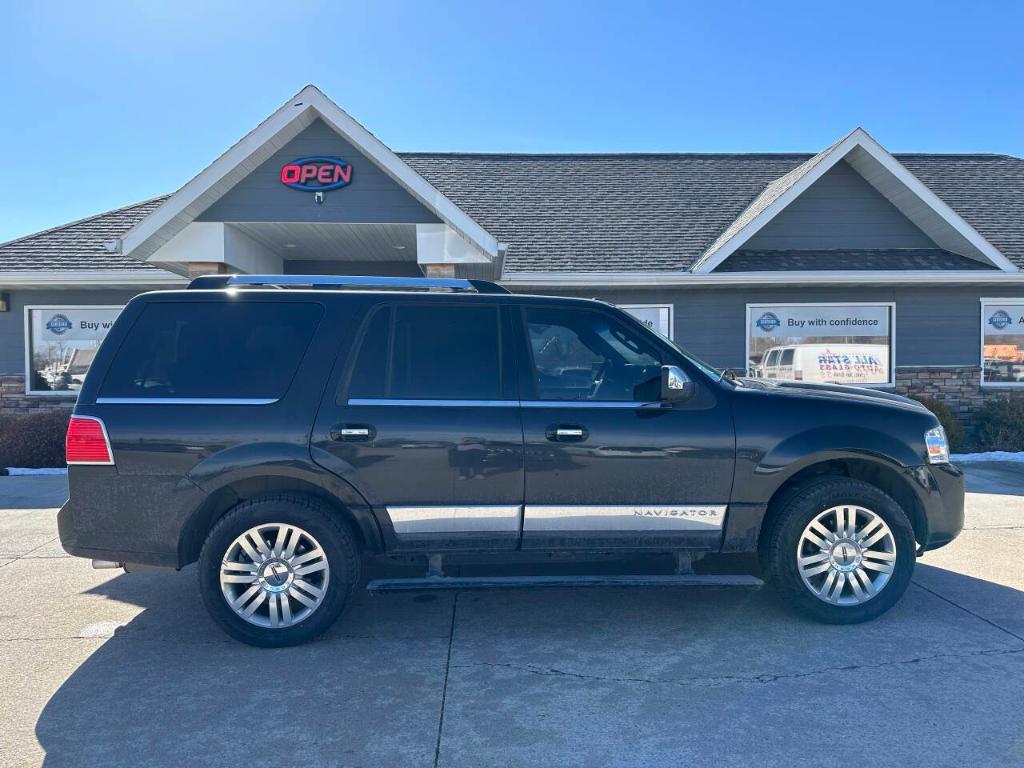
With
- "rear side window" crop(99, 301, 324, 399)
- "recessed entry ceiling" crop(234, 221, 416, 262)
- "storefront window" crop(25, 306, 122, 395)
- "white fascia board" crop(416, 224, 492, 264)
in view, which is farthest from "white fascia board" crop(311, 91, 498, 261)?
"rear side window" crop(99, 301, 324, 399)

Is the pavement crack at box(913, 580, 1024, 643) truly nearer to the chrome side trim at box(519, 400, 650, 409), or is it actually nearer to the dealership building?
the chrome side trim at box(519, 400, 650, 409)

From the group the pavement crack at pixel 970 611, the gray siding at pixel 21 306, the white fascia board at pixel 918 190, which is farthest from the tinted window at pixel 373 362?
the white fascia board at pixel 918 190

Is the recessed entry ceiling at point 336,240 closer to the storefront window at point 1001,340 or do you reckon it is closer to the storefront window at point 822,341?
the storefront window at point 822,341

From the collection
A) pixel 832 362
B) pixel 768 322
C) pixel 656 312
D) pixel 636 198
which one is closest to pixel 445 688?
pixel 656 312

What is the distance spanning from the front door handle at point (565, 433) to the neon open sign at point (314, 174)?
262 inches

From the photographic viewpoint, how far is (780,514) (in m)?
4.57

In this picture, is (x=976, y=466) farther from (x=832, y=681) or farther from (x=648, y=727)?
(x=648, y=727)

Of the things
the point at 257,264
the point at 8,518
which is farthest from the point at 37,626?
the point at 257,264

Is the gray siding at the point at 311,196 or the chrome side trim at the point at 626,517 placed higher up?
the gray siding at the point at 311,196

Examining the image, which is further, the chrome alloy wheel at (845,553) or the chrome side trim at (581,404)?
the chrome alloy wheel at (845,553)

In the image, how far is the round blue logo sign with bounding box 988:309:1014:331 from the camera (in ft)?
41.7

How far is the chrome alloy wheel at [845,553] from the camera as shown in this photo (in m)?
4.57

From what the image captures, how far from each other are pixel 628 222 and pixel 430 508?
10536 millimetres

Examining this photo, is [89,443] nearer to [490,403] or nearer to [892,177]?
[490,403]
